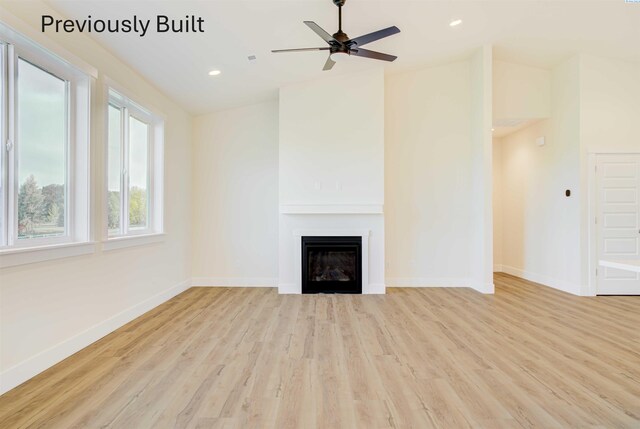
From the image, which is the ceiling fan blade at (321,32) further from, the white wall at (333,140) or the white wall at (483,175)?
the white wall at (483,175)

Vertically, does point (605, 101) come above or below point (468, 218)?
above

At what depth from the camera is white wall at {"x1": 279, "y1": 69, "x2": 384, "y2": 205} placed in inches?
189

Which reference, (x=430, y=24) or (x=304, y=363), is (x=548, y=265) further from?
(x=304, y=363)

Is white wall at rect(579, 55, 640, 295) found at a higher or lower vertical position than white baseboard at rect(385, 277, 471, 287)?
higher

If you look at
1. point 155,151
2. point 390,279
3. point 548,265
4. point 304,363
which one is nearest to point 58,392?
point 304,363

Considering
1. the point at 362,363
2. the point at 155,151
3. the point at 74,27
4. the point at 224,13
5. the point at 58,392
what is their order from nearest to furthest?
the point at 58,392 → the point at 362,363 → the point at 74,27 → the point at 224,13 → the point at 155,151

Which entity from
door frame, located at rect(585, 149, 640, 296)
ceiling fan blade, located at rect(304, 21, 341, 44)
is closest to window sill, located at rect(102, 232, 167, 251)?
ceiling fan blade, located at rect(304, 21, 341, 44)

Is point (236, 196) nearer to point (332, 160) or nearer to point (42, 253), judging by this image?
point (332, 160)

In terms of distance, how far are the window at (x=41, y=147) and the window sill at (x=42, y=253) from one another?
0.10 m

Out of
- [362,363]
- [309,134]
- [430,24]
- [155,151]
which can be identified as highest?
[430,24]

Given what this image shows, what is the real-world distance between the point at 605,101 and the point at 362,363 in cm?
516

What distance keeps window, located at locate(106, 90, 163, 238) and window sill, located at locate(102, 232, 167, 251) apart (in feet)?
0.47

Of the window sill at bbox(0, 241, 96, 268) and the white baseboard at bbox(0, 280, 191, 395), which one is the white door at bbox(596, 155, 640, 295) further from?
the window sill at bbox(0, 241, 96, 268)

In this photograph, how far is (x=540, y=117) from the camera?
524 centimetres
